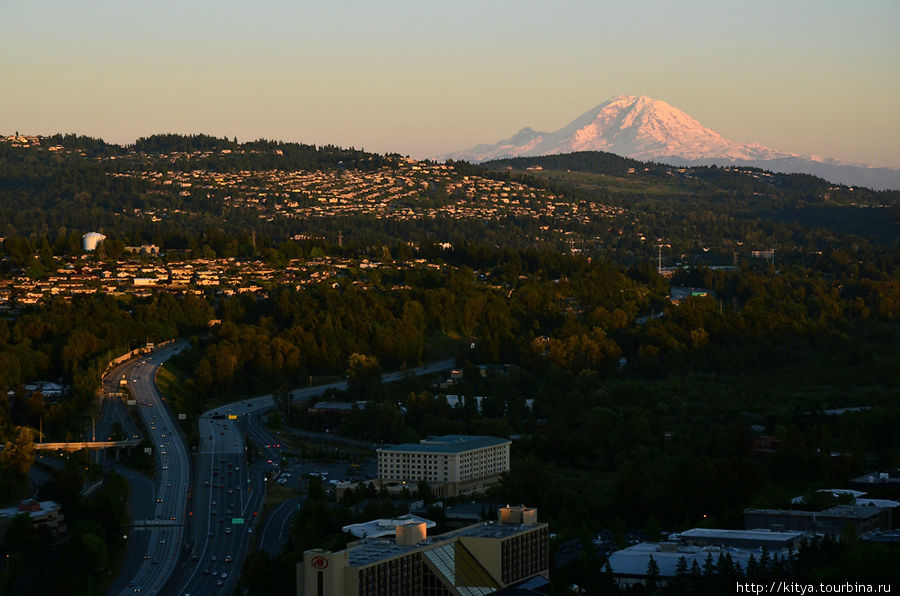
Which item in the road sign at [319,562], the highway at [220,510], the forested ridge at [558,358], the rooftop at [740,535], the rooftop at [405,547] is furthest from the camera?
the forested ridge at [558,358]

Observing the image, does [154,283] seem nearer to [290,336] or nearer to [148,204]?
[290,336]

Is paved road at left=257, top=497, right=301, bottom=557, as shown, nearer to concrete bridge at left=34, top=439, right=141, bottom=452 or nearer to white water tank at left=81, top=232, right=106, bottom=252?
concrete bridge at left=34, top=439, right=141, bottom=452

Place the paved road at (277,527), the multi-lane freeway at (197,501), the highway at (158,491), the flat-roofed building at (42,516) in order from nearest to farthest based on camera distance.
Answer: the multi-lane freeway at (197,501)
the highway at (158,491)
the paved road at (277,527)
the flat-roofed building at (42,516)

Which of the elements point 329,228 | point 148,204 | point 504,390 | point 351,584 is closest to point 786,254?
point 329,228

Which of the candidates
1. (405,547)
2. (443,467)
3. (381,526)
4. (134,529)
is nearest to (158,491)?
(134,529)

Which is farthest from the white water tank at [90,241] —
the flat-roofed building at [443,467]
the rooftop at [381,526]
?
the rooftop at [381,526]

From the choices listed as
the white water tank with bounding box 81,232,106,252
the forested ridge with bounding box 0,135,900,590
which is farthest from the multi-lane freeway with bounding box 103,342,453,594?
the white water tank with bounding box 81,232,106,252

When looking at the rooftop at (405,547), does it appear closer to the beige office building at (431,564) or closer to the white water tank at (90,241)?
the beige office building at (431,564)

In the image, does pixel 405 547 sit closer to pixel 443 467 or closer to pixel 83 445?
pixel 443 467
